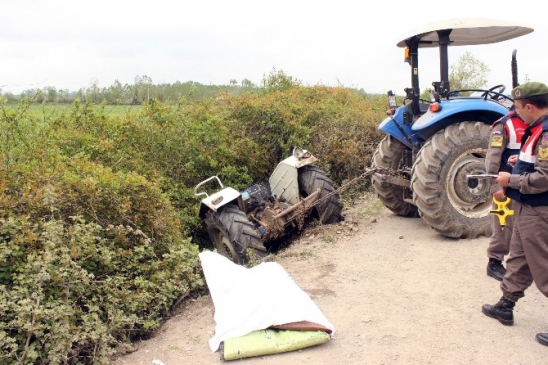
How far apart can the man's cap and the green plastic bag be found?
226 cm

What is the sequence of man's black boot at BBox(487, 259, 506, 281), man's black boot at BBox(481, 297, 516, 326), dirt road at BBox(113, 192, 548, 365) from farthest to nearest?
man's black boot at BBox(487, 259, 506, 281) → man's black boot at BBox(481, 297, 516, 326) → dirt road at BBox(113, 192, 548, 365)

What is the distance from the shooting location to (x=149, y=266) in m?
4.77

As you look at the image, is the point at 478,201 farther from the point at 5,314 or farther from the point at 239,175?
the point at 5,314

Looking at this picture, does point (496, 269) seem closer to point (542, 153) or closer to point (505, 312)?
point (505, 312)

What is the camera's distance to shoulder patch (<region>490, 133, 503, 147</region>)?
446 cm

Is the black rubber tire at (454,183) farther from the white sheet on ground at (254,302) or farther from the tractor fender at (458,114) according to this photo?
the white sheet on ground at (254,302)

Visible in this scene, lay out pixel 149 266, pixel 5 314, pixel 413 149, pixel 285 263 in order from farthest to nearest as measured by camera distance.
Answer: pixel 413 149 < pixel 285 263 < pixel 149 266 < pixel 5 314

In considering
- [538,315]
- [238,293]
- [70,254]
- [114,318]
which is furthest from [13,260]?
[538,315]

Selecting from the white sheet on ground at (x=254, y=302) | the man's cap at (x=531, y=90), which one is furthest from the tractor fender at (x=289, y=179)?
the man's cap at (x=531, y=90)

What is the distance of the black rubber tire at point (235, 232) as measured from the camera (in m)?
6.00

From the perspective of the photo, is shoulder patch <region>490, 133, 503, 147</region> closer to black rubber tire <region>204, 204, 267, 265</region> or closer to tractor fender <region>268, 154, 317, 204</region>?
black rubber tire <region>204, 204, 267, 265</region>

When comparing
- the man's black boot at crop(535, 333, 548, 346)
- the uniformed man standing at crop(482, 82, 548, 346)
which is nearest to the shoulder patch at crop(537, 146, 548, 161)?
the uniformed man standing at crop(482, 82, 548, 346)

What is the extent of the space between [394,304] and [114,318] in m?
2.31

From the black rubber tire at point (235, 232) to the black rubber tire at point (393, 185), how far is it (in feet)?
6.69
